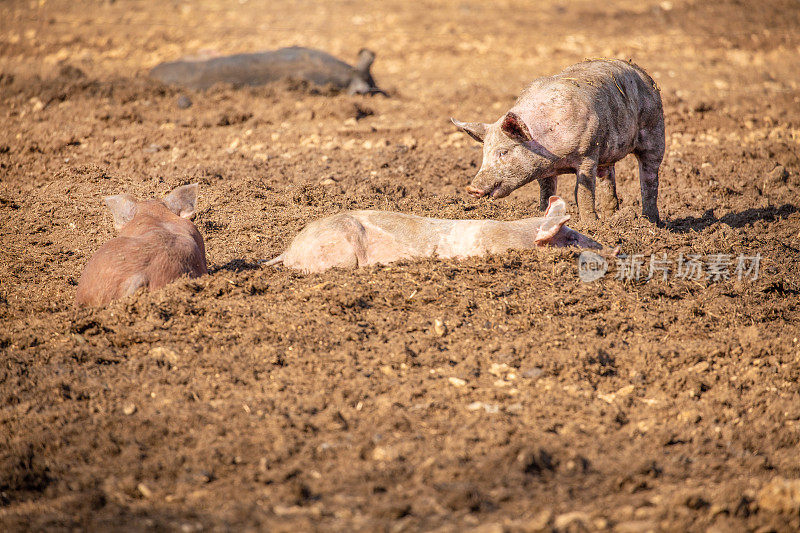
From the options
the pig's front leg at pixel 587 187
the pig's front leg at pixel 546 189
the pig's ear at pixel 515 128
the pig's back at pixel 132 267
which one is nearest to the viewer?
the pig's back at pixel 132 267

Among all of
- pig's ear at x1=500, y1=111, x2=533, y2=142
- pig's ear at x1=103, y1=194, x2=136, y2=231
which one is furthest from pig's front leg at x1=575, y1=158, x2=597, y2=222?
pig's ear at x1=103, y1=194, x2=136, y2=231

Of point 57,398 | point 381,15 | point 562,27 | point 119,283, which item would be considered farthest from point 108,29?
point 57,398

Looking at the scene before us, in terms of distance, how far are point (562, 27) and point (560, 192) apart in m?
8.61

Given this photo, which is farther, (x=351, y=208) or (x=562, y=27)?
(x=562, y=27)

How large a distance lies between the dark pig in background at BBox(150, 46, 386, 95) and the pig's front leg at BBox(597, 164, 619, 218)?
196 inches

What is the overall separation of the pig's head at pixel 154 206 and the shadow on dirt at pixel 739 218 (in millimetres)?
4048

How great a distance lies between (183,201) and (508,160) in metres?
2.45

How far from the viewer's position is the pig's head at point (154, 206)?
524 cm

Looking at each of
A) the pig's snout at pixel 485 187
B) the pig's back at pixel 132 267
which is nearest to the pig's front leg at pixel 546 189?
the pig's snout at pixel 485 187

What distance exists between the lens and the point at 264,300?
453 centimetres

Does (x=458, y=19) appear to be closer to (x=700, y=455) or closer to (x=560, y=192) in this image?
(x=560, y=192)

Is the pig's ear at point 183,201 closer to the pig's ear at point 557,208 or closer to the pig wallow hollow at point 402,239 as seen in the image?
the pig wallow hollow at point 402,239

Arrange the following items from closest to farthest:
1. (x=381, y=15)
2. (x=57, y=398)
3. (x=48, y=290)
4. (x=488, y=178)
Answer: (x=57, y=398) < (x=48, y=290) < (x=488, y=178) < (x=381, y=15)

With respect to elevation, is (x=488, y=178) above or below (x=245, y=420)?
above
